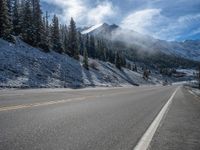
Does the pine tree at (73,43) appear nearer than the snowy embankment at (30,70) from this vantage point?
No

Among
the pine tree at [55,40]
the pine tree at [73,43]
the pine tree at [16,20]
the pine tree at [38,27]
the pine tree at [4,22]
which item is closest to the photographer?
the pine tree at [4,22]

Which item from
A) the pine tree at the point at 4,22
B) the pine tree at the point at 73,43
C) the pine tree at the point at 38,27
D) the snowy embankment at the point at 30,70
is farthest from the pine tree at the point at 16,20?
the pine tree at the point at 73,43

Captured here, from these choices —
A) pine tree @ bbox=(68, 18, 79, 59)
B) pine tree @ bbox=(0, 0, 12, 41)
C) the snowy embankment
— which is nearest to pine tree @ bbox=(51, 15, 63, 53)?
pine tree @ bbox=(68, 18, 79, 59)

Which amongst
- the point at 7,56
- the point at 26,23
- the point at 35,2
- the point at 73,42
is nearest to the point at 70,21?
the point at 73,42

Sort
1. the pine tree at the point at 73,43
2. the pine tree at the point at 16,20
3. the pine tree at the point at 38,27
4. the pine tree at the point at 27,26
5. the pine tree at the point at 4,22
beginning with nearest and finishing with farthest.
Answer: the pine tree at the point at 4,22 → the pine tree at the point at 27,26 → the pine tree at the point at 38,27 → the pine tree at the point at 16,20 → the pine tree at the point at 73,43

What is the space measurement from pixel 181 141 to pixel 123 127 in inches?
65.6

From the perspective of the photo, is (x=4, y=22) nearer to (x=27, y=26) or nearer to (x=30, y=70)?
(x=27, y=26)

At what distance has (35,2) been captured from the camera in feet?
221

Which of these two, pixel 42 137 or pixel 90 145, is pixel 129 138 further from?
pixel 42 137

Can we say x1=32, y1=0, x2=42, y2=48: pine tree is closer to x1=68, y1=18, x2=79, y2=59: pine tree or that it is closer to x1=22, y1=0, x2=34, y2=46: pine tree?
x1=22, y1=0, x2=34, y2=46: pine tree

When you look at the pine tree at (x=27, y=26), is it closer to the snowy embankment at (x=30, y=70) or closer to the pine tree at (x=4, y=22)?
the snowy embankment at (x=30, y=70)

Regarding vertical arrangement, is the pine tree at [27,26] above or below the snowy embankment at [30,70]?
above

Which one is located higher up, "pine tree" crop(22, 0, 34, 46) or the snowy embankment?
"pine tree" crop(22, 0, 34, 46)

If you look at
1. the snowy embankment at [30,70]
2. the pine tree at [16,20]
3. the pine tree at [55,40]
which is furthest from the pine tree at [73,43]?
the pine tree at [16,20]
